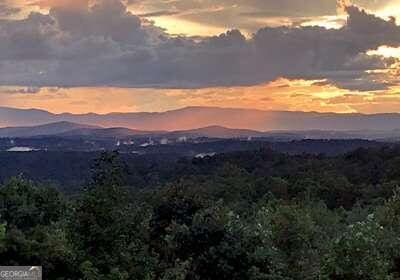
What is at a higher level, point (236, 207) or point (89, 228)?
point (89, 228)

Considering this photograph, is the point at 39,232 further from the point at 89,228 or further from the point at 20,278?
the point at 20,278

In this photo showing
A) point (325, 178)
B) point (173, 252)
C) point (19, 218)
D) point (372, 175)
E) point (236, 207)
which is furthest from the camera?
point (372, 175)

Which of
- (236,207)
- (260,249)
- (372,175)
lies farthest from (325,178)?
(260,249)

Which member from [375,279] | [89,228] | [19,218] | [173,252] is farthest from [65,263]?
[19,218]

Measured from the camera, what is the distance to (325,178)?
8750cm

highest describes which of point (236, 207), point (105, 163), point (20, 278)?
point (105, 163)

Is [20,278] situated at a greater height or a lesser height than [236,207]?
greater

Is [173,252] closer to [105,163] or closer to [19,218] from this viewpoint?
[105,163]

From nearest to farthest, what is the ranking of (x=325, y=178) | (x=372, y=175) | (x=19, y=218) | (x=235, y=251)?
(x=235, y=251) < (x=19, y=218) < (x=325, y=178) < (x=372, y=175)

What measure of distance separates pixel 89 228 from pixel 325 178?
70.2 meters

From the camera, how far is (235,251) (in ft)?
76.0

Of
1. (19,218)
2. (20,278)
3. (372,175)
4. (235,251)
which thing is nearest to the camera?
(20,278)

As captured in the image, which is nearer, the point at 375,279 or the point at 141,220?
the point at 375,279

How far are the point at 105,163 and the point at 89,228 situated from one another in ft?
6.70
